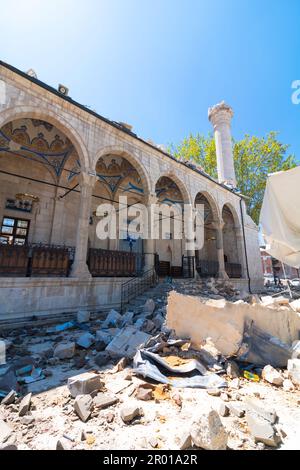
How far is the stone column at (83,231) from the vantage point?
7.32 meters

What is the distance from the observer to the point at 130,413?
218 centimetres

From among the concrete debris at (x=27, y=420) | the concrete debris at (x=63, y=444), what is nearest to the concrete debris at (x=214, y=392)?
the concrete debris at (x=63, y=444)

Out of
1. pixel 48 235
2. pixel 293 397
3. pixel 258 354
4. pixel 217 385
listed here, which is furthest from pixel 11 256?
pixel 293 397

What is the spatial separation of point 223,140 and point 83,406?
71.4 ft

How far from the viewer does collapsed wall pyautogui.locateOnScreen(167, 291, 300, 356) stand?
3646mm

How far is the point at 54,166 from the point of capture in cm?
1042

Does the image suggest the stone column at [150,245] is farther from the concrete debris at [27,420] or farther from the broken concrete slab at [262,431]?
the broken concrete slab at [262,431]

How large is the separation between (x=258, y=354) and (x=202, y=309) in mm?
1074

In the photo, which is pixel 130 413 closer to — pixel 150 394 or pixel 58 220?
pixel 150 394

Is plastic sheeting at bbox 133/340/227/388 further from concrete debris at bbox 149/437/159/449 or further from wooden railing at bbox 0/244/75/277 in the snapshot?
wooden railing at bbox 0/244/75/277

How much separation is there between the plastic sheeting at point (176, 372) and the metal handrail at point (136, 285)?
452cm

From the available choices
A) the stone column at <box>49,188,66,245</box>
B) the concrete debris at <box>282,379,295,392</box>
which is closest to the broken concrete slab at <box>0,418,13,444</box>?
the concrete debris at <box>282,379,295,392</box>

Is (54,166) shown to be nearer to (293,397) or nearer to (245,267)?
(293,397)

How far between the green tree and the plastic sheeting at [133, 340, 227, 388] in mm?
19602
